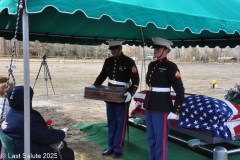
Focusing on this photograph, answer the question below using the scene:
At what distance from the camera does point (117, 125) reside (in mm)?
3914

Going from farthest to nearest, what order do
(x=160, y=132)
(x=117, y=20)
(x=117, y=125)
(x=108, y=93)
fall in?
(x=117, y=125), (x=108, y=93), (x=160, y=132), (x=117, y=20)

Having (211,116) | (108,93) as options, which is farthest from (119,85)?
(211,116)

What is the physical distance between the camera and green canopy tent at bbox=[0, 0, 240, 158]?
222 cm

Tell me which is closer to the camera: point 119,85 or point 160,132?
point 160,132

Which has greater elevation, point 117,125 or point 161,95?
point 161,95

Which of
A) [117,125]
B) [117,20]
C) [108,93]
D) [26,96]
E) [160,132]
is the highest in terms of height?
[117,20]

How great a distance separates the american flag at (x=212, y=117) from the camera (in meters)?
3.65

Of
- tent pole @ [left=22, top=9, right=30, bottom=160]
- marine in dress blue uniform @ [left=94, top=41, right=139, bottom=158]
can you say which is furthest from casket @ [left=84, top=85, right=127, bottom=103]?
tent pole @ [left=22, top=9, right=30, bottom=160]

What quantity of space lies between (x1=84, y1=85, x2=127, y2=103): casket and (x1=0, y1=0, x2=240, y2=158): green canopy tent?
93 cm

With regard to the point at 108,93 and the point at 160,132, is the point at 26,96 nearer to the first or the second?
the point at 108,93

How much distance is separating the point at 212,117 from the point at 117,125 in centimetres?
134

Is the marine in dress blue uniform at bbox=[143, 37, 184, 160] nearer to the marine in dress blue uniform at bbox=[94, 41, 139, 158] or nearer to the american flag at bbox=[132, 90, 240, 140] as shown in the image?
the marine in dress blue uniform at bbox=[94, 41, 139, 158]

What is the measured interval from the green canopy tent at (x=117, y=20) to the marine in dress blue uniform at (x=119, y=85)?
22.1 inches

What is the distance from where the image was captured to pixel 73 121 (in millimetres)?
6191
